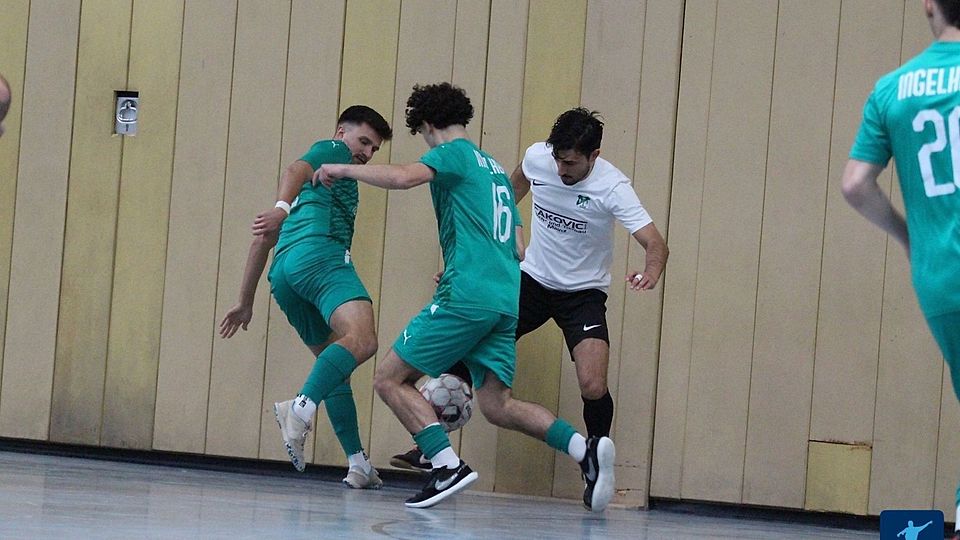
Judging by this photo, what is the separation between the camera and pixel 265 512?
459 cm

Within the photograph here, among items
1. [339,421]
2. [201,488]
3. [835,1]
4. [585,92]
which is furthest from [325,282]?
[835,1]

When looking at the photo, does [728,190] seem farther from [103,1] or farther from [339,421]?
[103,1]

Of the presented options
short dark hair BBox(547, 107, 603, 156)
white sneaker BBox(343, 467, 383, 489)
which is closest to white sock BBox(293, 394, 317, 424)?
white sneaker BBox(343, 467, 383, 489)

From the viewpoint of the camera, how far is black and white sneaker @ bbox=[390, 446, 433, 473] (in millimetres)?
5969

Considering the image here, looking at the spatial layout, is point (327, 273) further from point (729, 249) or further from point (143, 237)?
point (729, 249)

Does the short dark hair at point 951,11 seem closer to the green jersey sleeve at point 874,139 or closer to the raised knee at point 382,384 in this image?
the green jersey sleeve at point 874,139

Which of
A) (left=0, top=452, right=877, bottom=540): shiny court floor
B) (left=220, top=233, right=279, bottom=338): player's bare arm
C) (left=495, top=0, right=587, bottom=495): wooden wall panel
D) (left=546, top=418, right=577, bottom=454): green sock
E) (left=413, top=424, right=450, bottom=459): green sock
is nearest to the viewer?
(left=0, top=452, right=877, bottom=540): shiny court floor

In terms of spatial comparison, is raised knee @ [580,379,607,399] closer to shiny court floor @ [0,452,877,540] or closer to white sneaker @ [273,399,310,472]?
shiny court floor @ [0,452,877,540]

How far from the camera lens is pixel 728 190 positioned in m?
6.16

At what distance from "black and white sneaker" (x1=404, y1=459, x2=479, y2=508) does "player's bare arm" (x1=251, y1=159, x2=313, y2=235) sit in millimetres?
1301

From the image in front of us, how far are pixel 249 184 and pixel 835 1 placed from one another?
3079 millimetres

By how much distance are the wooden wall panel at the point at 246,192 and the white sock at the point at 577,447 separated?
1935 mm

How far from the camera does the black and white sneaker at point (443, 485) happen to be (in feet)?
16.5

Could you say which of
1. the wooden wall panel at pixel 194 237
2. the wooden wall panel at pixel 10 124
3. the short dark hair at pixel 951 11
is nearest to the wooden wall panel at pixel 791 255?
the wooden wall panel at pixel 194 237
